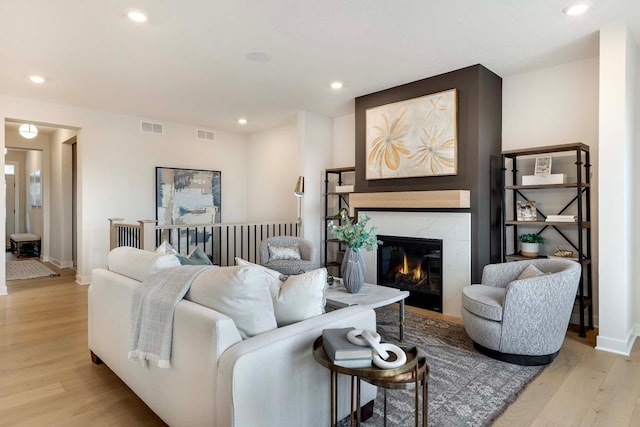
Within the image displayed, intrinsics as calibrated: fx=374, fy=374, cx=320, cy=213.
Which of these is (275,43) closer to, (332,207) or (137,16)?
(137,16)

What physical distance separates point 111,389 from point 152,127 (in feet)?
16.2

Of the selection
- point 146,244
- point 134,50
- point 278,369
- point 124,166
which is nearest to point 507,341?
point 278,369

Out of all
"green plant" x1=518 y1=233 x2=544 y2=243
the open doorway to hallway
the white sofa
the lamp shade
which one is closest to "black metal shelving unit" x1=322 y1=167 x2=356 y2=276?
the lamp shade

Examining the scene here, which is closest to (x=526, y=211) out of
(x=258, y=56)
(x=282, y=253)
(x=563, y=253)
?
(x=563, y=253)

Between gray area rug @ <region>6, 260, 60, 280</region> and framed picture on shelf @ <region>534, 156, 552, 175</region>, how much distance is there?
7.48m

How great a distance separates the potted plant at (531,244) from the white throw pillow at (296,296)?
2950mm

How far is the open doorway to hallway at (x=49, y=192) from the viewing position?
720cm

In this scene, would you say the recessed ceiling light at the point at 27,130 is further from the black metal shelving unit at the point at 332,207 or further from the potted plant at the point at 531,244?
the potted plant at the point at 531,244

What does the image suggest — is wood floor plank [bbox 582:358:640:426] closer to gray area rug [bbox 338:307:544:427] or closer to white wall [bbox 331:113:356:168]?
gray area rug [bbox 338:307:544:427]

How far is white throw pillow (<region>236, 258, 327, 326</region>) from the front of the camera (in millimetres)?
1886

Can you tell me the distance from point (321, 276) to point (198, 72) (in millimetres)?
3203

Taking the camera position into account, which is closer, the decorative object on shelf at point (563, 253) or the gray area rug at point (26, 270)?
the decorative object on shelf at point (563, 253)

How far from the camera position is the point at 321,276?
1.95m

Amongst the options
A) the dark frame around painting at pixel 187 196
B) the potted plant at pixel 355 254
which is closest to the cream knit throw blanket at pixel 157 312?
the potted plant at pixel 355 254
